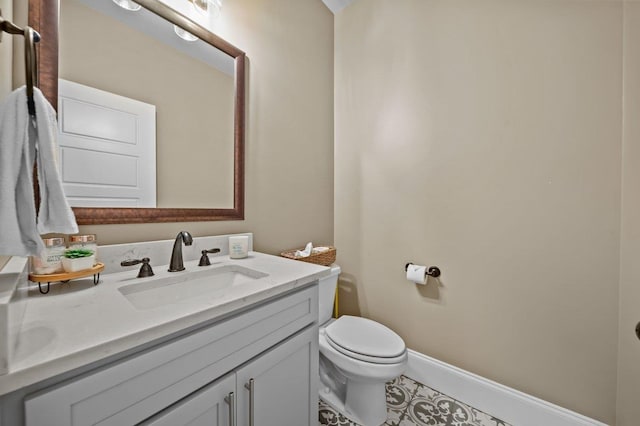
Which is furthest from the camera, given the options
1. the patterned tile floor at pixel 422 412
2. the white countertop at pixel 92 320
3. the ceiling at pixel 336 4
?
the ceiling at pixel 336 4

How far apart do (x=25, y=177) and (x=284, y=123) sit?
4.19 feet

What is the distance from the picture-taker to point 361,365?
1.13 meters

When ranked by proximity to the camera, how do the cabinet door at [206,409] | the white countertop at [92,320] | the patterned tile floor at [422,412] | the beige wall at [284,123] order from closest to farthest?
the white countertop at [92,320] → the cabinet door at [206,409] → the patterned tile floor at [422,412] → the beige wall at [284,123]

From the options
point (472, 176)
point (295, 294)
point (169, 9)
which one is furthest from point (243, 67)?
point (472, 176)

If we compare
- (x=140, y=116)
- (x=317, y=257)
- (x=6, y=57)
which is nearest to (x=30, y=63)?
(x=6, y=57)

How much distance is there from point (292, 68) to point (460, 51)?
1.03 m

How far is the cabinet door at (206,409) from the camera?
53 cm

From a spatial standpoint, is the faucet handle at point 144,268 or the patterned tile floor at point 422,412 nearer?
the faucet handle at point 144,268

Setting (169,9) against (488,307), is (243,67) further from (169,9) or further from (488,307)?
(488,307)

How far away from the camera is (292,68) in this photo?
1.61 m

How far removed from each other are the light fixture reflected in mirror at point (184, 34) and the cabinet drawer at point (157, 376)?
1.25 meters

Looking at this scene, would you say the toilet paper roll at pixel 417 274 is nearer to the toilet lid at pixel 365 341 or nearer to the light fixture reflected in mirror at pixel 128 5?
the toilet lid at pixel 365 341

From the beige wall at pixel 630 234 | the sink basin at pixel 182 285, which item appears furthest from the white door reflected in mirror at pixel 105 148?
the beige wall at pixel 630 234

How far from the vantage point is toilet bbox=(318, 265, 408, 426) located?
1.12m
